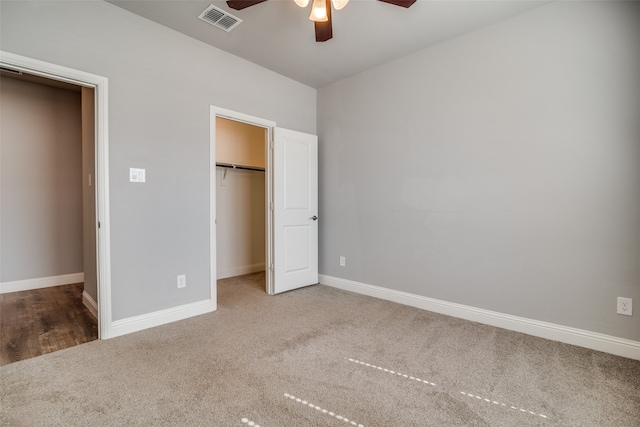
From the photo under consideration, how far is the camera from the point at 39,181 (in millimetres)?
3928

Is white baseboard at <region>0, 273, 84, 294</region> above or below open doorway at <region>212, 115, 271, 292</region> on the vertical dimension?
below

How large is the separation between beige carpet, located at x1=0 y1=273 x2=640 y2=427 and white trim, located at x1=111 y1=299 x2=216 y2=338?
0.32 ft

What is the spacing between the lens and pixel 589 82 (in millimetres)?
2270

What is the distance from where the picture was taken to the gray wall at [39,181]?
370cm

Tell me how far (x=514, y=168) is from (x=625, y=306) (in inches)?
50.5

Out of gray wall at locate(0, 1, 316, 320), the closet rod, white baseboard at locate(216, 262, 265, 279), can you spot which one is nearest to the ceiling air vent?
gray wall at locate(0, 1, 316, 320)

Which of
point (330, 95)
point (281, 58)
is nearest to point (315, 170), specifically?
point (330, 95)

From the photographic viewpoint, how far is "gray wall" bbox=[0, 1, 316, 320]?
2234mm

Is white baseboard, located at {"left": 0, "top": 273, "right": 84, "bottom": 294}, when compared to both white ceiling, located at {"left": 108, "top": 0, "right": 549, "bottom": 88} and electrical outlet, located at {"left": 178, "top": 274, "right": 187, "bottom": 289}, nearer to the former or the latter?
electrical outlet, located at {"left": 178, "top": 274, "right": 187, "bottom": 289}

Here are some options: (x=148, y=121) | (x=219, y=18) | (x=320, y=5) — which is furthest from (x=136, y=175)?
(x=320, y=5)

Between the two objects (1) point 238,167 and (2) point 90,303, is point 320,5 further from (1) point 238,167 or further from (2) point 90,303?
(2) point 90,303

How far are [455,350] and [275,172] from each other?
258cm

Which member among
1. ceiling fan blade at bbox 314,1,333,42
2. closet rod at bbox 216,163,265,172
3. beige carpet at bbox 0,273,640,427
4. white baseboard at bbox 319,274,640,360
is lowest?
beige carpet at bbox 0,273,640,427

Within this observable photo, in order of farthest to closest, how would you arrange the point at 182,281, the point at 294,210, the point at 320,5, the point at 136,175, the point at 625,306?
the point at 294,210
the point at 182,281
the point at 136,175
the point at 625,306
the point at 320,5
